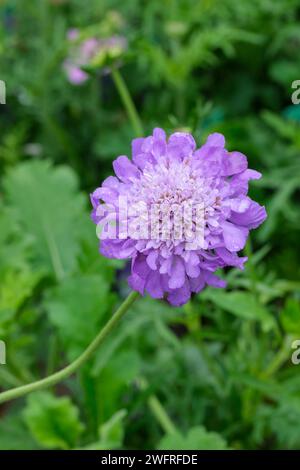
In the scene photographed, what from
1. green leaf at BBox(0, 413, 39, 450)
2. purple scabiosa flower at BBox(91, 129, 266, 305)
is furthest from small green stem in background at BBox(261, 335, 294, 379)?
purple scabiosa flower at BBox(91, 129, 266, 305)

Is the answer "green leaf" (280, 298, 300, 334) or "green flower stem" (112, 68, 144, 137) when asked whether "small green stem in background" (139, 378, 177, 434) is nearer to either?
"green leaf" (280, 298, 300, 334)

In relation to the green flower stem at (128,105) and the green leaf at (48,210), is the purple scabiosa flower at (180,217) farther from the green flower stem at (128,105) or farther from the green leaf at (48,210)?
the green leaf at (48,210)

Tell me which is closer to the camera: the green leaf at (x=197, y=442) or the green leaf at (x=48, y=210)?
the green leaf at (x=197, y=442)

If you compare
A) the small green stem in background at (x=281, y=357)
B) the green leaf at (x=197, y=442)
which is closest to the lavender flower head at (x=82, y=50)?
the small green stem in background at (x=281, y=357)

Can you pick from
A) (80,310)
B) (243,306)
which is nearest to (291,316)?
(243,306)

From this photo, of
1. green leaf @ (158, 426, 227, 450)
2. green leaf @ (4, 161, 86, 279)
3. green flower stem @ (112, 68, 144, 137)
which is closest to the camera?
green leaf @ (158, 426, 227, 450)

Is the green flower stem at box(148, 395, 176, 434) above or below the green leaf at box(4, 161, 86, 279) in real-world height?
below

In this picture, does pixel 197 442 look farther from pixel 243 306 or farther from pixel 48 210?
pixel 48 210
